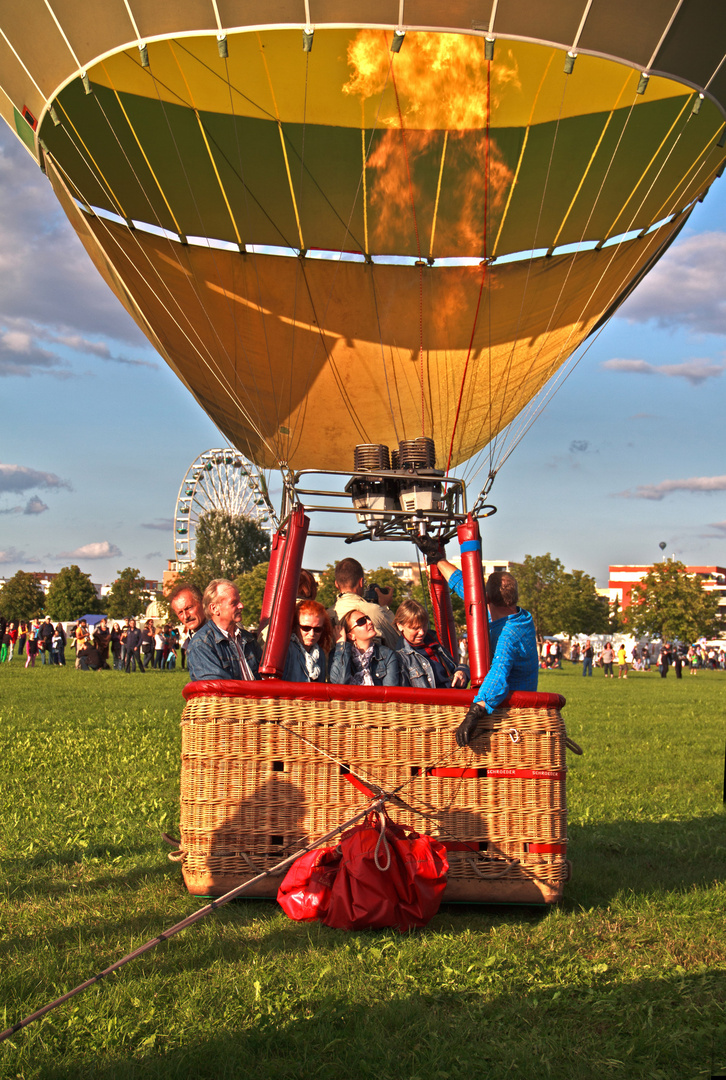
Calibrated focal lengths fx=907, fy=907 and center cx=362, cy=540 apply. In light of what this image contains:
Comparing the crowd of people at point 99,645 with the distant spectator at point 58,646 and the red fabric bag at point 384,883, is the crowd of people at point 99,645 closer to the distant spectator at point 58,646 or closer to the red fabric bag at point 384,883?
the distant spectator at point 58,646

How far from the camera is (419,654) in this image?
195 inches

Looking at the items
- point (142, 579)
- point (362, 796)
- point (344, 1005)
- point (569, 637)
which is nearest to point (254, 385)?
point (362, 796)

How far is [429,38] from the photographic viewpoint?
5754mm

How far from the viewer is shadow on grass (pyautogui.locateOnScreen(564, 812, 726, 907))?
4.62 meters

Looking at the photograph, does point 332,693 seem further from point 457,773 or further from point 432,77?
point 432,77

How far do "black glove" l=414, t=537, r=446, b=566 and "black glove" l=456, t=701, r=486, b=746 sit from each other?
1.91 meters

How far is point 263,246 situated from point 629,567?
118 meters

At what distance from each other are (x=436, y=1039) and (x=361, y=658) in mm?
2257

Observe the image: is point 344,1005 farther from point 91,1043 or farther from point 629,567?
point 629,567

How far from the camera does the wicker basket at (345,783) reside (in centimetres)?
412

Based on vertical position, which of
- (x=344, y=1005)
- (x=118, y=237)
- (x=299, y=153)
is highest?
(x=299, y=153)

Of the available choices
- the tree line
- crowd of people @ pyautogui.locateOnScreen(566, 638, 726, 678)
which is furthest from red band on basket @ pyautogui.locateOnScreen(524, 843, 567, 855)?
the tree line

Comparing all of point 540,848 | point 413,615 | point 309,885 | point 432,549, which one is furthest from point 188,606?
point 540,848

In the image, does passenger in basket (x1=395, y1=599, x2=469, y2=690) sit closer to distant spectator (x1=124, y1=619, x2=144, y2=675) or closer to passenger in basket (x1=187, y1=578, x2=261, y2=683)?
passenger in basket (x1=187, y1=578, x2=261, y2=683)
